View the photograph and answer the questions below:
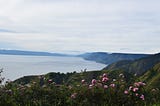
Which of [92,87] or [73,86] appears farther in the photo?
[73,86]

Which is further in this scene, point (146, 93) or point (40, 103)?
point (146, 93)

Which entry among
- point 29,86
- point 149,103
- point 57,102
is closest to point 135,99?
point 149,103

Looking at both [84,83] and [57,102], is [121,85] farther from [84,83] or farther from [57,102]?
[57,102]

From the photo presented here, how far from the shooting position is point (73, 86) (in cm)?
1181

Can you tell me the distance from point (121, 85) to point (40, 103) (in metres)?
2.51

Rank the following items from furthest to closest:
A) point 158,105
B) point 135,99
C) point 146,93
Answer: point 146,93 → point 135,99 → point 158,105

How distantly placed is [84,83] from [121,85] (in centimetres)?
115

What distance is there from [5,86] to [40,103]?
1.39 meters

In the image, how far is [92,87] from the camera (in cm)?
1086

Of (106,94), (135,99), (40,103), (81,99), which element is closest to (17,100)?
(40,103)

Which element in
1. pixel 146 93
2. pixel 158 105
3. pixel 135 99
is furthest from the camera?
pixel 146 93

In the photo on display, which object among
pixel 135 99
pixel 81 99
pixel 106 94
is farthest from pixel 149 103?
pixel 81 99

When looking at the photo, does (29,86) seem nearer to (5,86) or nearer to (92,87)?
(5,86)

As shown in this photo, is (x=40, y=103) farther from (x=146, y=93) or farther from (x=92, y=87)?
(x=146, y=93)
